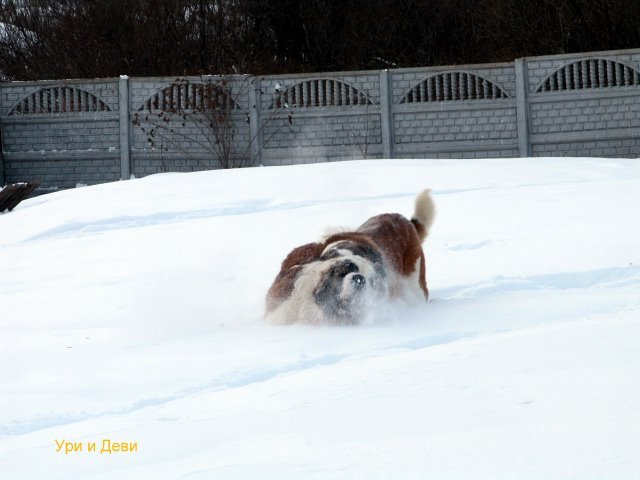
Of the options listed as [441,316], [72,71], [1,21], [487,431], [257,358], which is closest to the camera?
[487,431]

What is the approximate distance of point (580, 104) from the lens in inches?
632

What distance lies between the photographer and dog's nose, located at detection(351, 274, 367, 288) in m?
4.48

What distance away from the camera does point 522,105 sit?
634 inches

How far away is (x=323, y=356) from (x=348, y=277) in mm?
784

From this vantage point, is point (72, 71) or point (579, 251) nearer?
point (579, 251)

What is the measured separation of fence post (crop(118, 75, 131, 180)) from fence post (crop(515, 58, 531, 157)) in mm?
6712

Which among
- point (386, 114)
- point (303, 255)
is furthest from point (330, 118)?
point (303, 255)

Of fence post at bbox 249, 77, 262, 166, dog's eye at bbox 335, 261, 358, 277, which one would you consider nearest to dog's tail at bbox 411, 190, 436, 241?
dog's eye at bbox 335, 261, 358, 277

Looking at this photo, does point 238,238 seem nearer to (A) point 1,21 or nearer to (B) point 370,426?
(B) point 370,426

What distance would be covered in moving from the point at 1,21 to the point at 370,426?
82.2 feet

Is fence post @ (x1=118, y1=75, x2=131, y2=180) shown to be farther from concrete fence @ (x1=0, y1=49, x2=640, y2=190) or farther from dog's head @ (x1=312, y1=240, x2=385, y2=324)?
dog's head @ (x1=312, y1=240, x2=385, y2=324)

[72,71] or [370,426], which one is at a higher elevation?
[72,71]

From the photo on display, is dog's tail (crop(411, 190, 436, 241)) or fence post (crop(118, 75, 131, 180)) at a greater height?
fence post (crop(118, 75, 131, 180))

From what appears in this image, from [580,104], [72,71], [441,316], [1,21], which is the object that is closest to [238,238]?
[441,316]
